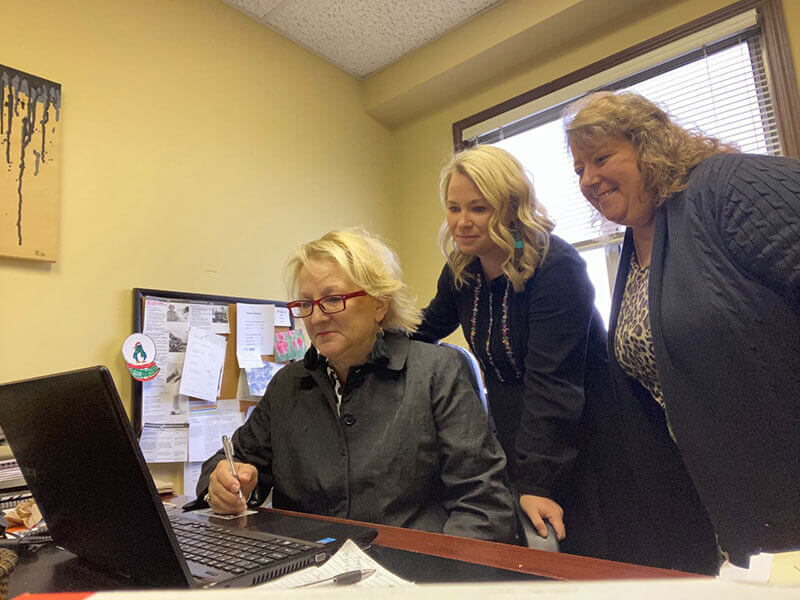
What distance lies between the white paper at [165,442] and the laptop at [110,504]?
3.26 feet

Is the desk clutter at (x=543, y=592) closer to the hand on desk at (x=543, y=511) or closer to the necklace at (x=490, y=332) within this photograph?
the hand on desk at (x=543, y=511)

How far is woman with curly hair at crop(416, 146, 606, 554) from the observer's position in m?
1.13

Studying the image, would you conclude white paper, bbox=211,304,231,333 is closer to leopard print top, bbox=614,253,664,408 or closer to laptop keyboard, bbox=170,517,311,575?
laptop keyboard, bbox=170,517,311,575

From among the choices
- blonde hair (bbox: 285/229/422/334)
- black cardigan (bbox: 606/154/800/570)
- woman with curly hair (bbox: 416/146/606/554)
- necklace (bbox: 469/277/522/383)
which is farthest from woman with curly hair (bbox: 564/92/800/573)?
blonde hair (bbox: 285/229/422/334)

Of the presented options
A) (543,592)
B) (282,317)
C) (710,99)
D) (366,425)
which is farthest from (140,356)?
(710,99)

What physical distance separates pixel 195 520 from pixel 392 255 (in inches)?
28.3

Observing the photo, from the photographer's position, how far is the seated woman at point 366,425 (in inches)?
39.3

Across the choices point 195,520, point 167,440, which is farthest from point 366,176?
point 195,520

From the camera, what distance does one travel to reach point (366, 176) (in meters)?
2.72

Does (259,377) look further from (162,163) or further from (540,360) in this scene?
(540,360)

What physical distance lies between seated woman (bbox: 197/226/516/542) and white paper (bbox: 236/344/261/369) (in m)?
0.72

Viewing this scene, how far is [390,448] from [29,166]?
1.32m

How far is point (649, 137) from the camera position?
3.56ft

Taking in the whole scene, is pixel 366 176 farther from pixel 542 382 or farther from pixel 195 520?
pixel 195 520
